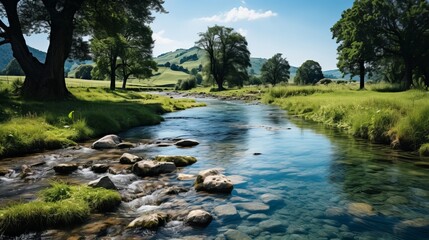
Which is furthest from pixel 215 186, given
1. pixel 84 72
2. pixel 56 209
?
pixel 84 72

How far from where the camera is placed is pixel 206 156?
14664 millimetres

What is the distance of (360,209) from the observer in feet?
26.9

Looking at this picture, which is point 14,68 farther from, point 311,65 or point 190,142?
point 190,142

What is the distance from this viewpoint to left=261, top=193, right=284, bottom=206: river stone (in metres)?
8.77

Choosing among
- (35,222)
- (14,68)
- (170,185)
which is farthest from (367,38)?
(14,68)

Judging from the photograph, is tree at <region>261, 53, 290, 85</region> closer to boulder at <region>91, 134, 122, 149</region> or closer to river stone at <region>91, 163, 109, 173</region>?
boulder at <region>91, 134, 122, 149</region>

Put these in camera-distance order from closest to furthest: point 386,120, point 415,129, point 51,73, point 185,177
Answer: point 185,177 → point 415,129 → point 386,120 → point 51,73

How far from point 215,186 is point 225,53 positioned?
94.8 m

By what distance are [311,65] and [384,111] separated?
136 metres

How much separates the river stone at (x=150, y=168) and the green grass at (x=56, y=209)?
2.90 meters

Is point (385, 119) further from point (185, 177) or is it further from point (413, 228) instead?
point (185, 177)

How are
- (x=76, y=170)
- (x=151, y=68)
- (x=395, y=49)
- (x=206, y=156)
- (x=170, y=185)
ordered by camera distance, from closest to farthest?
(x=170, y=185), (x=76, y=170), (x=206, y=156), (x=395, y=49), (x=151, y=68)

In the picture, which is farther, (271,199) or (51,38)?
(51,38)

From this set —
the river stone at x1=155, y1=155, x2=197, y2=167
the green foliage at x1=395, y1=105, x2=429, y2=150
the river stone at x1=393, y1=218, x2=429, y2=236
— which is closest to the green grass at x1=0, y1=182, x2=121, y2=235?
the river stone at x1=155, y1=155, x2=197, y2=167
